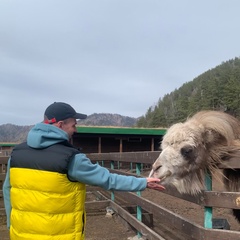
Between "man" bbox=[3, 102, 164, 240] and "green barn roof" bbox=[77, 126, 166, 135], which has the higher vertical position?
"green barn roof" bbox=[77, 126, 166, 135]

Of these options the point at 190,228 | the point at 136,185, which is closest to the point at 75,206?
the point at 136,185

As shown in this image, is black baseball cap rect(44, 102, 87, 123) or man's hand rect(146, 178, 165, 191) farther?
man's hand rect(146, 178, 165, 191)

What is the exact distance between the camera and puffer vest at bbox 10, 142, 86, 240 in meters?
2.43

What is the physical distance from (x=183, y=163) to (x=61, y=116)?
1.22 m

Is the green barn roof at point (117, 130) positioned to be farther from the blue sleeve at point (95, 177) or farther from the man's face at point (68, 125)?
the blue sleeve at point (95, 177)

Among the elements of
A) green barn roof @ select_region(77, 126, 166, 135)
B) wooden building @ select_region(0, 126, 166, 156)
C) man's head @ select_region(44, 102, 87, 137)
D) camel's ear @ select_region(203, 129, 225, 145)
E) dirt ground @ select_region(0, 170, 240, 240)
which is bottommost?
dirt ground @ select_region(0, 170, 240, 240)

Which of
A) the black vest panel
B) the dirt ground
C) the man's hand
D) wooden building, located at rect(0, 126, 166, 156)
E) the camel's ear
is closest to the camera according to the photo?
the black vest panel

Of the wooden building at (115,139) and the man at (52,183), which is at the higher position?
the wooden building at (115,139)

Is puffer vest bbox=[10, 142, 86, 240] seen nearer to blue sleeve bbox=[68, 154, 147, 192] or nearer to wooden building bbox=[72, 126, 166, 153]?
blue sleeve bbox=[68, 154, 147, 192]

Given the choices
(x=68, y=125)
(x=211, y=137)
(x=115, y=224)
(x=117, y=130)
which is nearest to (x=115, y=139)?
(x=117, y=130)

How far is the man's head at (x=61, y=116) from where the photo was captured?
8.65ft

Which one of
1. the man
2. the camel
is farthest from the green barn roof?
the man

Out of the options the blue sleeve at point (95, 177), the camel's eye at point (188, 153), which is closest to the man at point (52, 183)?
the blue sleeve at point (95, 177)

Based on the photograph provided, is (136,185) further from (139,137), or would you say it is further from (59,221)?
(139,137)
